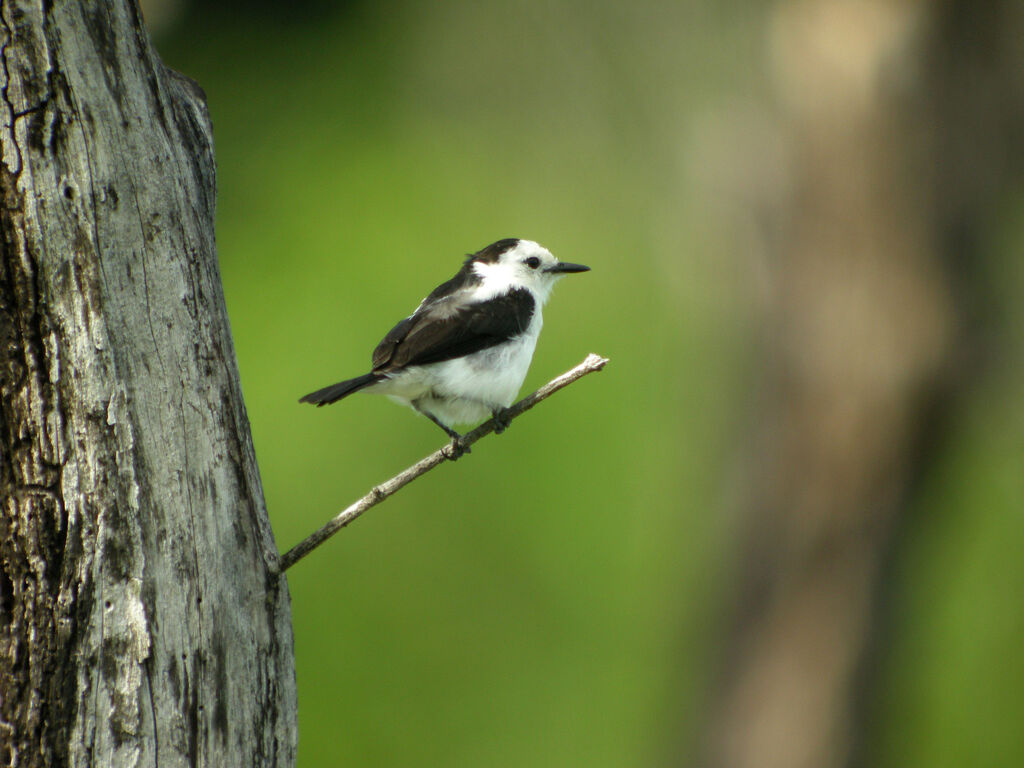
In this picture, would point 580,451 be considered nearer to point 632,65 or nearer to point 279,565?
point 632,65

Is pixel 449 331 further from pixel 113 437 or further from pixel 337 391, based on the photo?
pixel 113 437

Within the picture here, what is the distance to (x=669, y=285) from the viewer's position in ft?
27.2

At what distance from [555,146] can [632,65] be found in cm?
117

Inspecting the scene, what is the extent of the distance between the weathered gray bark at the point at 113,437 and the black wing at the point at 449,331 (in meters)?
1.35

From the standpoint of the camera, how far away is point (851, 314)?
5223 millimetres

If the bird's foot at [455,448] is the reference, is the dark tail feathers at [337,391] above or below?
above

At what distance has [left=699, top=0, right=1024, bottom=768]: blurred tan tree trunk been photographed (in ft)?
16.6

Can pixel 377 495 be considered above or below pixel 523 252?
below

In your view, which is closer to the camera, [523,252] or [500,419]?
[500,419]

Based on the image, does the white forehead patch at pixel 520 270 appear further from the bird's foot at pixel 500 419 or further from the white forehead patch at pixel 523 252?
the bird's foot at pixel 500 419

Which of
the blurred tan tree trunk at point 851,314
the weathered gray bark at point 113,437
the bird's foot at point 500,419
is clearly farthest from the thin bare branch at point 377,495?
the blurred tan tree trunk at point 851,314

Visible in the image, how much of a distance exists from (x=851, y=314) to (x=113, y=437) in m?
3.93

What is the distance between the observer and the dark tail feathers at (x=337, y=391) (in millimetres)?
3285

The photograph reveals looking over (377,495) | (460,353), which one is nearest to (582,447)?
(460,353)
